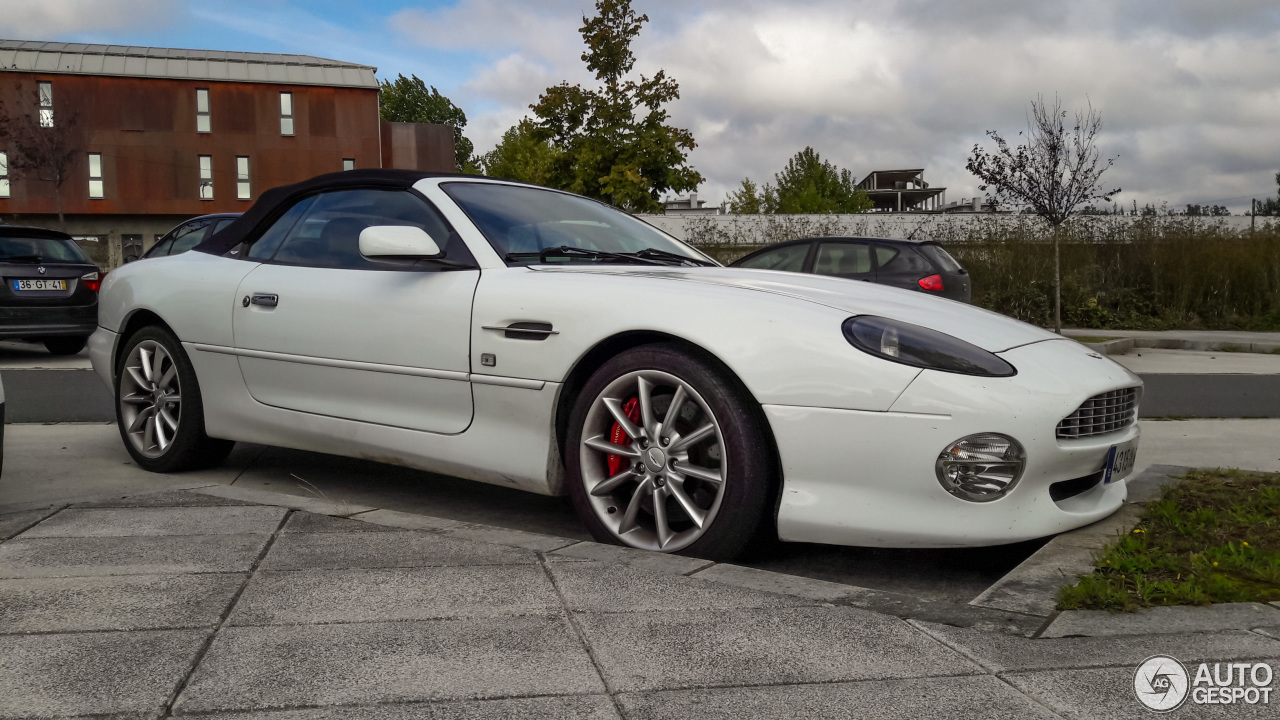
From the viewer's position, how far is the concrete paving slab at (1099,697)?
6.68ft

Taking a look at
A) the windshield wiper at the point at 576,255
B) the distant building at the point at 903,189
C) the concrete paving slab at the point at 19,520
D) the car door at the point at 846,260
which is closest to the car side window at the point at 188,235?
the car door at the point at 846,260

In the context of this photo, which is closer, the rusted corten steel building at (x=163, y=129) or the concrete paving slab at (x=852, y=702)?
the concrete paving slab at (x=852, y=702)

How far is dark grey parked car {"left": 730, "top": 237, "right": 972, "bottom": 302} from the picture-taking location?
40.1 ft

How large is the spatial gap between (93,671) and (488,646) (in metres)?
0.79

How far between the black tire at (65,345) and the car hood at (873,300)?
33.7 feet


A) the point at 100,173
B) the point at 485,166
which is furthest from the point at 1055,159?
the point at 485,166

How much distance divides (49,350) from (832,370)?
39.3ft

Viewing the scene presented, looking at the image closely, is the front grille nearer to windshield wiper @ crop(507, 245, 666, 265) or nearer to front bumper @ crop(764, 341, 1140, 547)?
front bumper @ crop(764, 341, 1140, 547)

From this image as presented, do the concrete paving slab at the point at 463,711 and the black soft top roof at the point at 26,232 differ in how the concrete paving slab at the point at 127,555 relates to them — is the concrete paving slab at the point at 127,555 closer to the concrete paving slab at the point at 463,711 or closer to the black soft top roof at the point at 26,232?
the concrete paving slab at the point at 463,711

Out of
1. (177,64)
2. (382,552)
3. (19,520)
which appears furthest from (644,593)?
(177,64)

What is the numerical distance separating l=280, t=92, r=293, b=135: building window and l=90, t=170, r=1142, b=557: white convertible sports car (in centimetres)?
4230

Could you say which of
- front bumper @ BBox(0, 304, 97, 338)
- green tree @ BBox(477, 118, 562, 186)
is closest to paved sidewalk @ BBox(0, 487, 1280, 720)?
front bumper @ BBox(0, 304, 97, 338)

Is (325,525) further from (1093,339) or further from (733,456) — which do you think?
(1093,339)

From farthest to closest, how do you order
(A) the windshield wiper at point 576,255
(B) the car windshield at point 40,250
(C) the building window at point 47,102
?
(C) the building window at point 47,102 → (B) the car windshield at point 40,250 → (A) the windshield wiper at point 576,255
